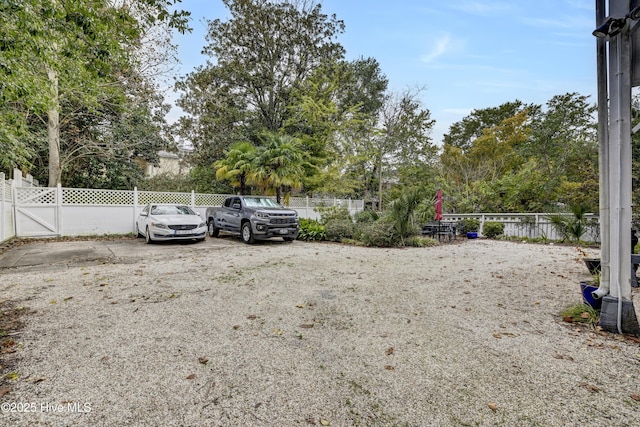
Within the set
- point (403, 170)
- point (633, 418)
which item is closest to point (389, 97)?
point (403, 170)

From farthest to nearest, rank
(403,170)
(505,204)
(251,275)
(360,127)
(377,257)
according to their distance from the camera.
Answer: (403,170)
(360,127)
(505,204)
(377,257)
(251,275)

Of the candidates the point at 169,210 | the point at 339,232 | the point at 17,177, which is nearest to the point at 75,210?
the point at 17,177

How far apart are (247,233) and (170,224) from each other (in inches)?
95.5

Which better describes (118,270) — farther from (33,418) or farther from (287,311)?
(33,418)

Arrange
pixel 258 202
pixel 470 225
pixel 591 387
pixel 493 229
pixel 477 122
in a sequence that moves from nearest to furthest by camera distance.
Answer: pixel 591 387
pixel 258 202
pixel 493 229
pixel 470 225
pixel 477 122

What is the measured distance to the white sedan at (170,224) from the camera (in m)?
9.56

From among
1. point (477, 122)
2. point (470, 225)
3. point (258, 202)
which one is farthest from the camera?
point (477, 122)

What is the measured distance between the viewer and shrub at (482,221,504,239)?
42.0 feet

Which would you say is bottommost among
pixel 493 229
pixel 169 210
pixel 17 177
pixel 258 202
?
pixel 493 229

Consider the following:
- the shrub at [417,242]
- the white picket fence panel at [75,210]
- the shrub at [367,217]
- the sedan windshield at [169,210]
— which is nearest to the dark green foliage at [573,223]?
the shrub at [417,242]

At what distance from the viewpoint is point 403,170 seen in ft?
66.2

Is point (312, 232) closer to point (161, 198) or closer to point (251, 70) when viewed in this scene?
point (161, 198)

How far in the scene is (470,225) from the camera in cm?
1357

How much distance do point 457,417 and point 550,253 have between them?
883 cm
